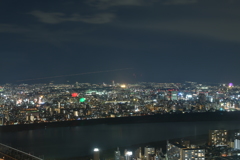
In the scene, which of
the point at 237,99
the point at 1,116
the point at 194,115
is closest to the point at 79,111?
the point at 1,116

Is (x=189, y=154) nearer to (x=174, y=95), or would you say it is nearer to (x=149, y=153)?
(x=149, y=153)

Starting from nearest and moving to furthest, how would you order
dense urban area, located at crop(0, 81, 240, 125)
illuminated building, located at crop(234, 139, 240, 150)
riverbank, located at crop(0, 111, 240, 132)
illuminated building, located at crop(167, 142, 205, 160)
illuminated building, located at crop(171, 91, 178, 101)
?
illuminated building, located at crop(167, 142, 205, 160) → illuminated building, located at crop(234, 139, 240, 150) → riverbank, located at crop(0, 111, 240, 132) → dense urban area, located at crop(0, 81, 240, 125) → illuminated building, located at crop(171, 91, 178, 101)

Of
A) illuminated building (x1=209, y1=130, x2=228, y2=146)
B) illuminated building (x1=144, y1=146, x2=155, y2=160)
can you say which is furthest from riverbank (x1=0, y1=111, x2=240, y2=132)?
illuminated building (x1=144, y1=146, x2=155, y2=160)

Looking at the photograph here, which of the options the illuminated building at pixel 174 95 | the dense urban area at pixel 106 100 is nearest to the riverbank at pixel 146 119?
the dense urban area at pixel 106 100

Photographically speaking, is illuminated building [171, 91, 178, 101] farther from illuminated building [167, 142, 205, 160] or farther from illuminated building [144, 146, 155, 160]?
illuminated building [167, 142, 205, 160]

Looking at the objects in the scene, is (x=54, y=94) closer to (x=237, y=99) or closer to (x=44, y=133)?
(x=44, y=133)
